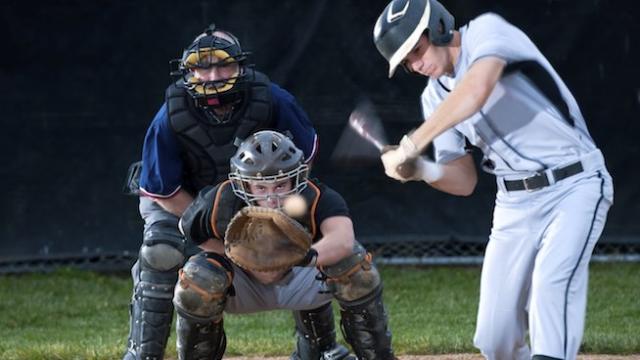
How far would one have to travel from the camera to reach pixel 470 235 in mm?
9859

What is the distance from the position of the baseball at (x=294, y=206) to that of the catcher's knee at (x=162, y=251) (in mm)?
782

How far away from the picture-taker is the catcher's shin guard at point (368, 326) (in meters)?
5.95

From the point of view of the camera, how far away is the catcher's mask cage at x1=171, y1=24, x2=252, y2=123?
655 cm

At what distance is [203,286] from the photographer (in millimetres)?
5750

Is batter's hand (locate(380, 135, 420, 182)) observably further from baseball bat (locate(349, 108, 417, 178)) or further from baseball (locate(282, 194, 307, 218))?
baseball (locate(282, 194, 307, 218))

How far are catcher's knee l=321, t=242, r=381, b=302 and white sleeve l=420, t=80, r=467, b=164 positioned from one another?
52cm

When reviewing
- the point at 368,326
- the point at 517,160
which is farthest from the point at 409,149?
the point at 368,326

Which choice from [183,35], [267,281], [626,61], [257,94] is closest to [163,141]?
[257,94]

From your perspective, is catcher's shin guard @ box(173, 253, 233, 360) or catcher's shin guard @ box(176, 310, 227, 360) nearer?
catcher's shin guard @ box(173, 253, 233, 360)

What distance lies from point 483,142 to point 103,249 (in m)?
4.83

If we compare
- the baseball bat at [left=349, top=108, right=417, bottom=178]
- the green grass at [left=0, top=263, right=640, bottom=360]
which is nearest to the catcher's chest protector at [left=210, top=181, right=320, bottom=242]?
the baseball bat at [left=349, top=108, right=417, bottom=178]

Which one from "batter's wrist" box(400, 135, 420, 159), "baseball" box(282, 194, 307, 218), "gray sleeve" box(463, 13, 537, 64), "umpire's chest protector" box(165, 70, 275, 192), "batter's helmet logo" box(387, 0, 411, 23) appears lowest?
"umpire's chest protector" box(165, 70, 275, 192)

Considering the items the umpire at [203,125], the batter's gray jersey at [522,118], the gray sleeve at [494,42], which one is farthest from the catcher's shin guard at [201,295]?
the gray sleeve at [494,42]

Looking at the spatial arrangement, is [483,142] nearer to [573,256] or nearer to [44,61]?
[573,256]
